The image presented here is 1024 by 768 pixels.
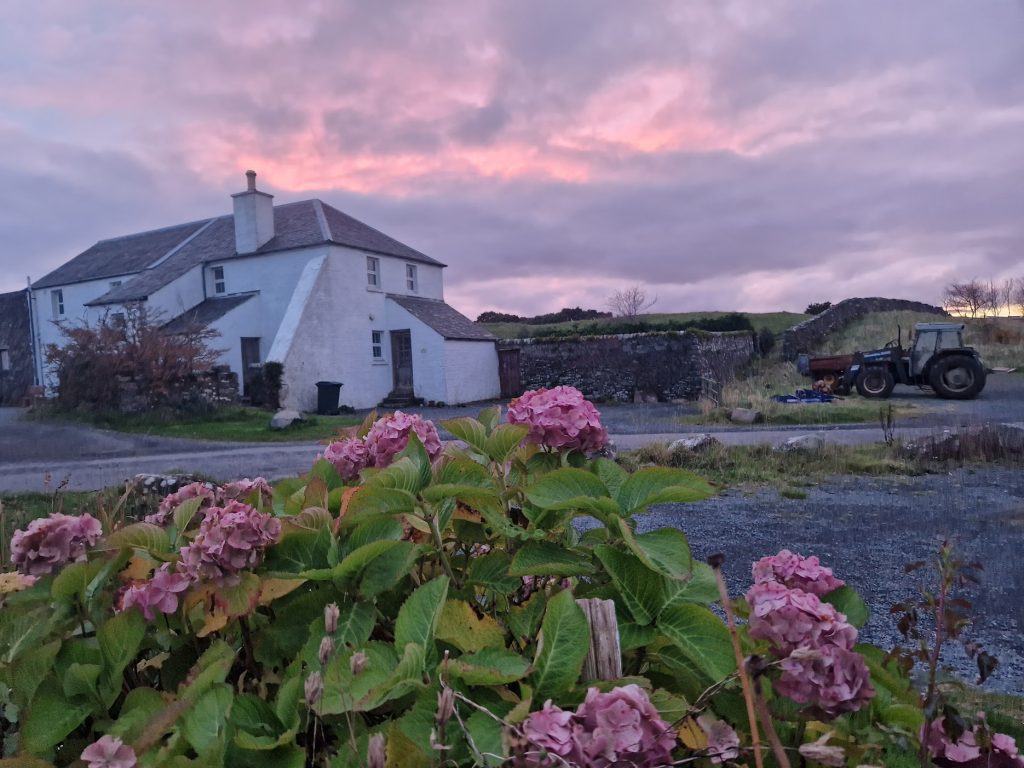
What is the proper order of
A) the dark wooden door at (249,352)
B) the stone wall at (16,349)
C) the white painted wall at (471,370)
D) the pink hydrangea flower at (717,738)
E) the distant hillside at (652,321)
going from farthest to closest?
1. the distant hillside at (652,321)
2. the stone wall at (16,349)
3. the white painted wall at (471,370)
4. the dark wooden door at (249,352)
5. the pink hydrangea flower at (717,738)

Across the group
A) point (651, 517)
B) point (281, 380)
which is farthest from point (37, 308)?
point (651, 517)

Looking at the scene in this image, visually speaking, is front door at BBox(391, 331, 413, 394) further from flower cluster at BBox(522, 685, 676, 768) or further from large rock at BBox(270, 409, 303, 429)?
flower cluster at BBox(522, 685, 676, 768)

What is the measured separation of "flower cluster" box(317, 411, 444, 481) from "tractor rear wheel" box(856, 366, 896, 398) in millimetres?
18594

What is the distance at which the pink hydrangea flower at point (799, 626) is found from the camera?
985 mm

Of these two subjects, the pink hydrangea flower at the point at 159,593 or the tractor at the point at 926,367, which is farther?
the tractor at the point at 926,367

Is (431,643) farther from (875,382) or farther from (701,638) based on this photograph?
(875,382)

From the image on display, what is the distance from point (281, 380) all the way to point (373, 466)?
1893 cm

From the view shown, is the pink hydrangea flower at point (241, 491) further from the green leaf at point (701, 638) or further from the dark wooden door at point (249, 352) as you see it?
the dark wooden door at point (249, 352)

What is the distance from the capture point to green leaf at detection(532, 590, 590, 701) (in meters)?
1.04

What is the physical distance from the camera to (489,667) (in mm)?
1036

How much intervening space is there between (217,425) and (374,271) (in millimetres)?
9624

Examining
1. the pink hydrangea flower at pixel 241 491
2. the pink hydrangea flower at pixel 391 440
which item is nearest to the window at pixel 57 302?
the pink hydrangea flower at pixel 241 491

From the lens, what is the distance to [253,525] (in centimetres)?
124

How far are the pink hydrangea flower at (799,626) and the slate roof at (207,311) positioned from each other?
22429mm
